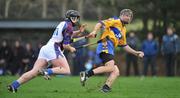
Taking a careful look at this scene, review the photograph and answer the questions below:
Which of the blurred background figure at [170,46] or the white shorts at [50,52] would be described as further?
the blurred background figure at [170,46]

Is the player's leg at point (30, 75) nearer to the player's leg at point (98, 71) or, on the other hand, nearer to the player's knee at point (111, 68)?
the player's leg at point (98, 71)

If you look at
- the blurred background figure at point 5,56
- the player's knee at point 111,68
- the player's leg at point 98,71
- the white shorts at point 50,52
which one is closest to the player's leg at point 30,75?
the white shorts at point 50,52

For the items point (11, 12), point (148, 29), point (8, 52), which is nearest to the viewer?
point (8, 52)

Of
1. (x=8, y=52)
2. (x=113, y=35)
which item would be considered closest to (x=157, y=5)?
(x=8, y=52)

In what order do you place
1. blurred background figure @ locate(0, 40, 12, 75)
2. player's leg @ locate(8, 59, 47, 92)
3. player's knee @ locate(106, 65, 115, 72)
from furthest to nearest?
blurred background figure @ locate(0, 40, 12, 75), player's knee @ locate(106, 65, 115, 72), player's leg @ locate(8, 59, 47, 92)

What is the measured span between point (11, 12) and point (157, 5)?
24177 millimetres

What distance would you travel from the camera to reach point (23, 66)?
3294 cm

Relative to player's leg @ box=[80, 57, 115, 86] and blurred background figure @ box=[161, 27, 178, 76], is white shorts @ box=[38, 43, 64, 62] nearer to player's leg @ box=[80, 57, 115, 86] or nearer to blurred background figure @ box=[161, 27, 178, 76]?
player's leg @ box=[80, 57, 115, 86]

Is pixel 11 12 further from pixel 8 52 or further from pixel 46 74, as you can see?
pixel 46 74

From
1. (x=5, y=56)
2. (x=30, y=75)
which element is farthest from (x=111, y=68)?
(x=5, y=56)

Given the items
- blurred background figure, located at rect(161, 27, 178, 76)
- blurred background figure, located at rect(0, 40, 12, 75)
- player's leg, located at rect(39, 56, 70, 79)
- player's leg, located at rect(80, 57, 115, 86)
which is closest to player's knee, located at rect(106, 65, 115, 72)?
player's leg, located at rect(80, 57, 115, 86)

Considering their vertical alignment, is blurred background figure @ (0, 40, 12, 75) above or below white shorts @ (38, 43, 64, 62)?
below

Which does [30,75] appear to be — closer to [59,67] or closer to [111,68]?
[59,67]

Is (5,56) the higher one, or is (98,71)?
(98,71)
